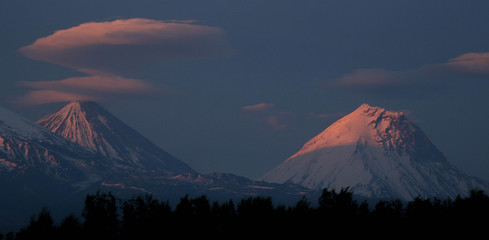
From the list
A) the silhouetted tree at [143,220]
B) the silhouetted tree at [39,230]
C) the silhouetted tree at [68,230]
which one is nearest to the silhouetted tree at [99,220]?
the silhouetted tree at [143,220]

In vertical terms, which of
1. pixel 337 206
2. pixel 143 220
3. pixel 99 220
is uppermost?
pixel 337 206

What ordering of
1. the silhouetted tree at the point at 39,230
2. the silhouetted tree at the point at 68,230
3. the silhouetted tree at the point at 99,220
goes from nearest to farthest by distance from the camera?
the silhouetted tree at the point at 39,230 < the silhouetted tree at the point at 68,230 < the silhouetted tree at the point at 99,220

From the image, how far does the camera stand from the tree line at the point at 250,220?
375ft

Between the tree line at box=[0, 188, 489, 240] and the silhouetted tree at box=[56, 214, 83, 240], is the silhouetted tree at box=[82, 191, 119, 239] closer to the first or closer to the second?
the tree line at box=[0, 188, 489, 240]

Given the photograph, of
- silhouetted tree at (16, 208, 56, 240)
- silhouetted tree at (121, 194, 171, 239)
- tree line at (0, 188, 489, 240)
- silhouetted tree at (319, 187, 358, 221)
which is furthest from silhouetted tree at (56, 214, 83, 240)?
silhouetted tree at (319, 187, 358, 221)

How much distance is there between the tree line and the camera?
114188 millimetres

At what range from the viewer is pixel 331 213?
133375 millimetres

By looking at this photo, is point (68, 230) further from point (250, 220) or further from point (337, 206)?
point (337, 206)

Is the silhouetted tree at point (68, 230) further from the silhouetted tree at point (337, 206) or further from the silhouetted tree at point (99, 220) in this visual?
the silhouetted tree at point (337, 206)

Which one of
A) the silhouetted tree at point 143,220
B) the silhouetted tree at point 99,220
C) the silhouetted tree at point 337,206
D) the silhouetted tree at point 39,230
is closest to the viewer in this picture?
the silhouetted tree at point 39,230

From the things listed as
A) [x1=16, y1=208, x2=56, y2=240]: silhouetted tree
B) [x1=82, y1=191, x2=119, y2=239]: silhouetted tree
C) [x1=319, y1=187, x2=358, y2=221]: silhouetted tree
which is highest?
[x1=319, y1=187, x2=358, y2=221]: silhouetted tree

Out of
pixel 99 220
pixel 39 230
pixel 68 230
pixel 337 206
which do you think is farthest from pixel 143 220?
pixel 337 206

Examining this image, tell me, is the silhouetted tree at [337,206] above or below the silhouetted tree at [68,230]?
above

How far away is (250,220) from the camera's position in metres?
124
